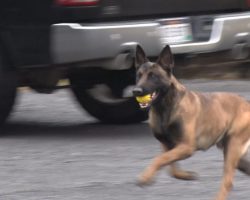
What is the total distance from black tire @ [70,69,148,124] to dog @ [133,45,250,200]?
3116 millimetres

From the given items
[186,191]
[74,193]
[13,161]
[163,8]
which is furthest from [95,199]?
[163,8]

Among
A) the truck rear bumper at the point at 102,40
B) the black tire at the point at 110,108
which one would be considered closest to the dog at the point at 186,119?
the truck rear bumper at the point at 102,40

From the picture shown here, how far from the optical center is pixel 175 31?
8.23 m

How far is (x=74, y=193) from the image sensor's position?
21.0 feet

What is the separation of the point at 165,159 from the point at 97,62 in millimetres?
2342

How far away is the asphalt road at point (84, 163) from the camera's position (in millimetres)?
6387

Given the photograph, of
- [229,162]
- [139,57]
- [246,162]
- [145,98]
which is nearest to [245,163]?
[246,162]

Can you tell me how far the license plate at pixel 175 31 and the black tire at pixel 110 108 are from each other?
1235 millimetres

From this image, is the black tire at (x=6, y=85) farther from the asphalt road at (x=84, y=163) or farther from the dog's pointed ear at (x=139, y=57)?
the dog's pointed ear at (x=139, y=57)

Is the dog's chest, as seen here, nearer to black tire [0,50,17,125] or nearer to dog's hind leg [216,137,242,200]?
dog's hind leg [216,137,242,200]

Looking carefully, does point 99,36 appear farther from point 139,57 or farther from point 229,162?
point 229,162

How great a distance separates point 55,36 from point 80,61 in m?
0.31

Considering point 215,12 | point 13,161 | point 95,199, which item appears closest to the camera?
point 95,199

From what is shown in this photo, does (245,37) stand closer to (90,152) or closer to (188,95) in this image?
(90,152)
